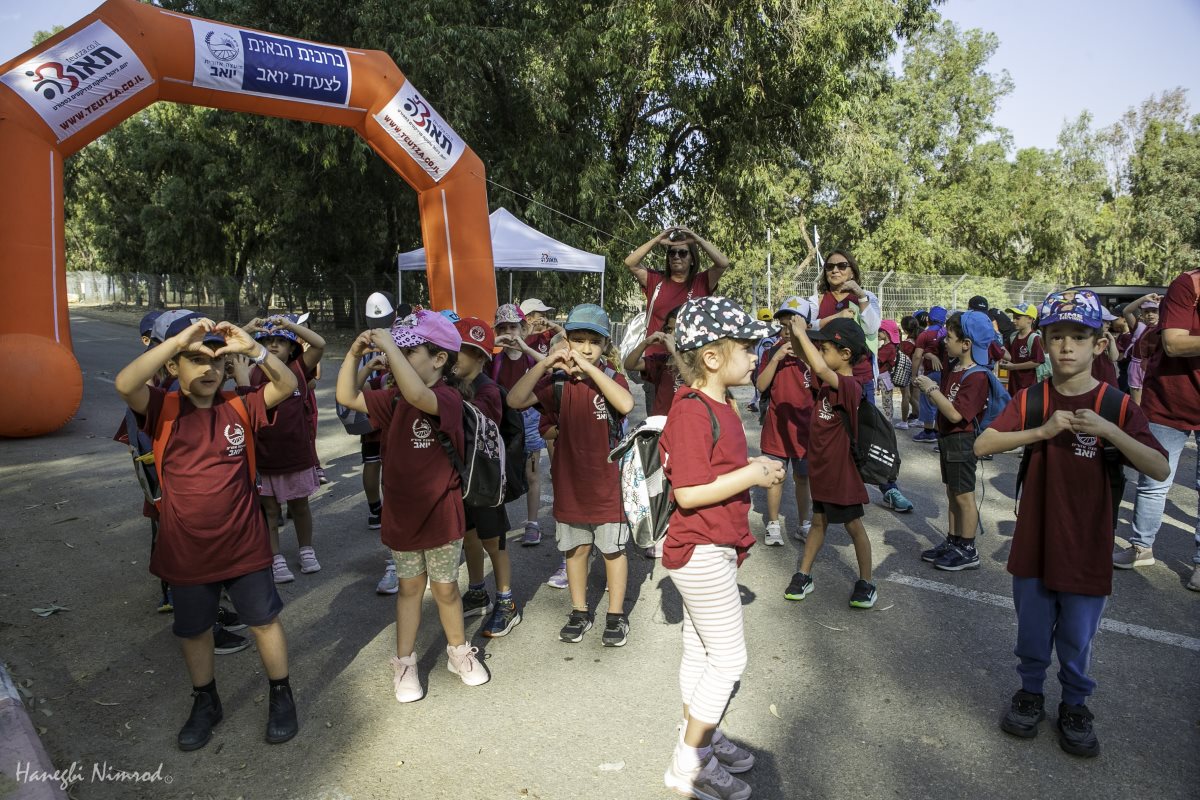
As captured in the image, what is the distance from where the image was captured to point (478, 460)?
12.5ft

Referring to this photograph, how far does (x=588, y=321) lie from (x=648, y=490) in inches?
51.4

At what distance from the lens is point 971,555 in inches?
209

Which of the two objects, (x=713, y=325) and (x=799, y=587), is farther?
(x=799, y=587)

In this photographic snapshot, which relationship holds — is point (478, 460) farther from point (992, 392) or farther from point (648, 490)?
point (992, 392)

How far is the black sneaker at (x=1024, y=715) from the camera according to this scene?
10.7ft

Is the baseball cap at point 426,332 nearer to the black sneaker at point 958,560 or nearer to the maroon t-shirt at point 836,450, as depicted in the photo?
the maroon t-shirt at point 836,450

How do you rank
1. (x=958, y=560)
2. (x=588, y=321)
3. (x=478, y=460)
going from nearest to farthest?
(x=478, y=460) < (x=588, y=321) < (x=958, y=560)

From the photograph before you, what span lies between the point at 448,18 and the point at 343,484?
42.9 ft

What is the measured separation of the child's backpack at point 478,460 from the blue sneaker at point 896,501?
4179 millimetres

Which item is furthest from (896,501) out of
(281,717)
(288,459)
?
(281,717)

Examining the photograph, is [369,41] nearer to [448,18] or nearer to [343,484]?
[448,18]

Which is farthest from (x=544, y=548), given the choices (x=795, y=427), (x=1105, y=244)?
(x=1105, y=244)

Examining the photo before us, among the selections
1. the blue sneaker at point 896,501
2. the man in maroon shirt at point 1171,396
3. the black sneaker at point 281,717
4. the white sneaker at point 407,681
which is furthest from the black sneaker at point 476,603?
the man in maroon shirt at point 1171,396

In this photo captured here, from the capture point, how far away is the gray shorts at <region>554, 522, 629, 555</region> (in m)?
4.21
